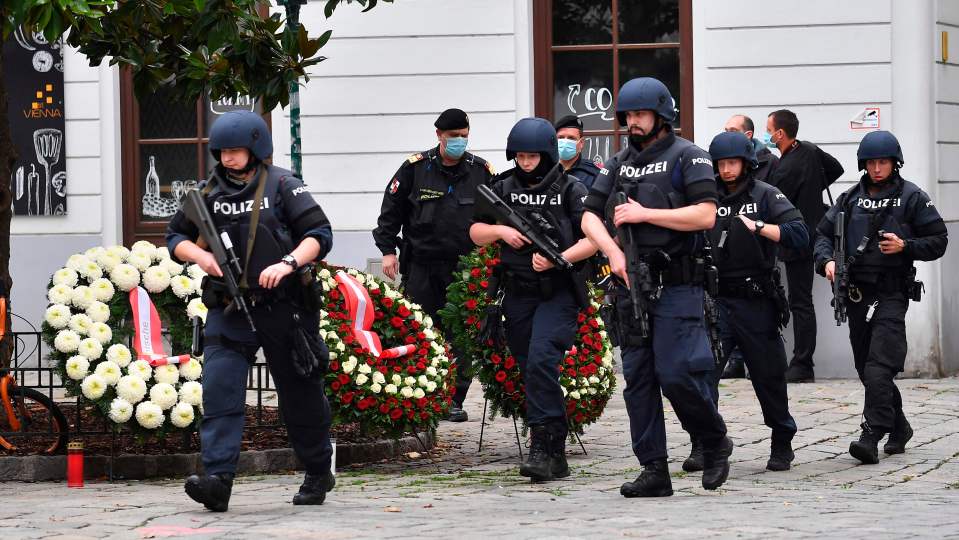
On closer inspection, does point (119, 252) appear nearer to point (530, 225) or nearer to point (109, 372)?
point (109, 372)

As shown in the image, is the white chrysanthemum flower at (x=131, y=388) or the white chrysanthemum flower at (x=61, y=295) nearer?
the white chrysanthemum flower at (x=131, y=388)

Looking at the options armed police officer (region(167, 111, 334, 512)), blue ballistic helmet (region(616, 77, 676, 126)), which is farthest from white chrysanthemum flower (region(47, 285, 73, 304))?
blue ballistic helmet (region(616, 77, 676, 126))

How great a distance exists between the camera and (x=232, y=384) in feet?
24.1

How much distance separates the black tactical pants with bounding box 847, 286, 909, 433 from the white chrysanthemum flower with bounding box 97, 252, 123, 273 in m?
4.03

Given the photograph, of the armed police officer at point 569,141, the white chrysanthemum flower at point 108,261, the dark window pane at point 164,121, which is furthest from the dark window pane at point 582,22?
the white chrysanthemum flower at point 108,261

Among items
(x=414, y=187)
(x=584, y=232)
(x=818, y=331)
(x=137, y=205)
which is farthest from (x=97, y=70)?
(x=584, y=232)

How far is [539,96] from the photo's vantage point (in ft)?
46.2

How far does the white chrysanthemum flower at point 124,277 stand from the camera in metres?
9.06

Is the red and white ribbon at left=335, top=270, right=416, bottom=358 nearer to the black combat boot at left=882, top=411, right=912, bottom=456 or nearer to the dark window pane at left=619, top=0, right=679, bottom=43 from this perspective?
the black combat boot at left=882, top=411, right=912, bottom=456

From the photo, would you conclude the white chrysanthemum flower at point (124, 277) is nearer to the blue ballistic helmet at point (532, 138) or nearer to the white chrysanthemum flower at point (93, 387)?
the white chrysanthemum flower at point (93, 387)

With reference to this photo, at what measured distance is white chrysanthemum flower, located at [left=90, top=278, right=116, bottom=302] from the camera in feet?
29.4

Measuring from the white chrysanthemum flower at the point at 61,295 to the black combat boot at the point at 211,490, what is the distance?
2.06m

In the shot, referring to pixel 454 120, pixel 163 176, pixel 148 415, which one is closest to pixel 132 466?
pixel 148 415

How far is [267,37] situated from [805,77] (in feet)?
17.8
